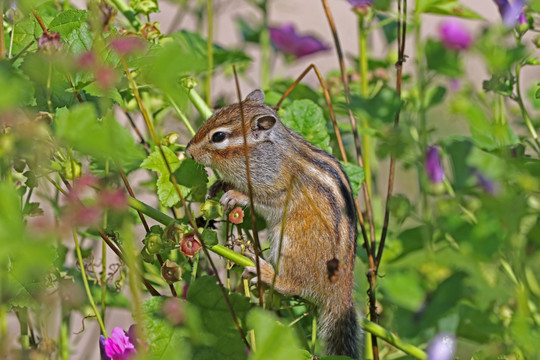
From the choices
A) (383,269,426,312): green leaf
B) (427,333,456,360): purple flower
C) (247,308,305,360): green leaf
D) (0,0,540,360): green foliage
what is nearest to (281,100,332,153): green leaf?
(0,0,540,360): green foliage

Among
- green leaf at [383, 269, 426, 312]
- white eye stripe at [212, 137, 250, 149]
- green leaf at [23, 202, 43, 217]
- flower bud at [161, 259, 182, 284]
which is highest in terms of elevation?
green leaf at [383, 269, 426, 312]

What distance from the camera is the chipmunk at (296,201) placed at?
139 cm

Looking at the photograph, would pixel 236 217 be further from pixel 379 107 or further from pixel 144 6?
pixel 144 6

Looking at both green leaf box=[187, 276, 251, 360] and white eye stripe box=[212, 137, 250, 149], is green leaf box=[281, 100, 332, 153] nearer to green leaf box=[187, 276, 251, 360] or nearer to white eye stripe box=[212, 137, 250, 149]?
white eye stripe box=[212, 137, 250, 149]

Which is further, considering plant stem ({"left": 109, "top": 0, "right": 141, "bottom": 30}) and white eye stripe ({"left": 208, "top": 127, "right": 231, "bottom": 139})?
white eye stripe ({"left": 208, "top": 127, "right": 231, "bottom": 139})

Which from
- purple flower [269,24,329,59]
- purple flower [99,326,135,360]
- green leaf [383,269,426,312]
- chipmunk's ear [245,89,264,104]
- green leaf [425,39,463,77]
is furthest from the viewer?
purple flower [269,24,329,59]

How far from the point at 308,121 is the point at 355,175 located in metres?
0.14

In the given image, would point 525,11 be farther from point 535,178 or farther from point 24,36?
point 24,36

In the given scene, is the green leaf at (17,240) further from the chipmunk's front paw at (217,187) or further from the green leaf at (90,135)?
the chipmunk's front paw at (217,187)

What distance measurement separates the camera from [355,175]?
143cm

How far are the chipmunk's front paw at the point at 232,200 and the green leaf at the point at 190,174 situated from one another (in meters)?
0.11

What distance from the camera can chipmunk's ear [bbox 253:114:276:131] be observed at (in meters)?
1.61

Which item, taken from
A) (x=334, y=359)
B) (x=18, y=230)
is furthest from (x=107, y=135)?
(x=334, y=359)

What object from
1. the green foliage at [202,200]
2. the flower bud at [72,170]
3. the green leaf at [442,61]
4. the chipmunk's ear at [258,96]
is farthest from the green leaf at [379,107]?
the chipmunk's ear at [258,96]
